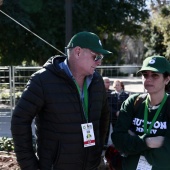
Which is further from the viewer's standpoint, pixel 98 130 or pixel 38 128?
pixel 98 130

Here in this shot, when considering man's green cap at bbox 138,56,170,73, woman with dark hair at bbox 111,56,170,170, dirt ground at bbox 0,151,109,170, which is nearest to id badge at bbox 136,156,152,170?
woman with dark hair at bbox 111,56,170,170

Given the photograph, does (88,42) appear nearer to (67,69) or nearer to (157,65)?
(67,69)

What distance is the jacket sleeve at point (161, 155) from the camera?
2.69m

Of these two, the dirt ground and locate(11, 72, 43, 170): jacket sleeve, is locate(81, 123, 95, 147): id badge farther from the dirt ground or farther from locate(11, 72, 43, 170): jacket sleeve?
the dirt ground

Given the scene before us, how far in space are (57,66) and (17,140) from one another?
644 millimetres

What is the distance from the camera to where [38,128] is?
2873mm

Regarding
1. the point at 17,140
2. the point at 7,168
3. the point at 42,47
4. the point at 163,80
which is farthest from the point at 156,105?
the point at 42,47

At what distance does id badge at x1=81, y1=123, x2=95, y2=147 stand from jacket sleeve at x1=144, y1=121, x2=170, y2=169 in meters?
0.48

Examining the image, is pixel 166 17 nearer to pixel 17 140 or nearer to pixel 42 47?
pixel 42 47

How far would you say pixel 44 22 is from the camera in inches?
538

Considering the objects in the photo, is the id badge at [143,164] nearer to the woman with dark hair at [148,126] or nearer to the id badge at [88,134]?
the woman with dark hair at [148,126]

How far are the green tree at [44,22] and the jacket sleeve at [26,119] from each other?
391 inches

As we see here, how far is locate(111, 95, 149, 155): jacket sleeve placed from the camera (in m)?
2.74

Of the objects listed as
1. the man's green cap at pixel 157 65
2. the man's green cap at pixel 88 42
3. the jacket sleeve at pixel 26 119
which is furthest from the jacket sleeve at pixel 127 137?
the jacket sleeve at pixel 26 119
